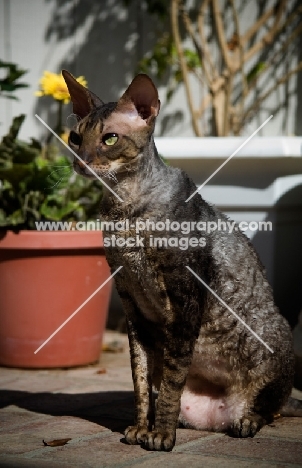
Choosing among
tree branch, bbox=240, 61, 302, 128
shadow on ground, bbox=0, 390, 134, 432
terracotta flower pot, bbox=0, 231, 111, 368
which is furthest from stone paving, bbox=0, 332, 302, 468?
tree branch, bbox=240, 61, 302, 128

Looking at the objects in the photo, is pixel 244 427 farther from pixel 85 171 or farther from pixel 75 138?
pixel 75 138

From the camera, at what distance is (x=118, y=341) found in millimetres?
4160

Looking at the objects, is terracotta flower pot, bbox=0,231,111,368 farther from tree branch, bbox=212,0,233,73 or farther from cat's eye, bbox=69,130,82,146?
tree branch, bbox=212,0,233,73

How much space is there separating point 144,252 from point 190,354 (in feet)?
1.18

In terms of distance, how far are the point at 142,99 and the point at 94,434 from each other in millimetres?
1139

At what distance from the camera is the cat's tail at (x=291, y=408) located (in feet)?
8.78

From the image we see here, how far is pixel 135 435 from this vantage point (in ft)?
7.74

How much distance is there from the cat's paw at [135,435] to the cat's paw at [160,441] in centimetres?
Result: 3

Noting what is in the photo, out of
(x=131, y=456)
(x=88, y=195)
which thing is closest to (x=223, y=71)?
(x=88, y=195)

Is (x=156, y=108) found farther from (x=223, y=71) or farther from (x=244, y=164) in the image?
(x=223, y=71)

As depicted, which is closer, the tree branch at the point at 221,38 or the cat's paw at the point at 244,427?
the cat's paw at the point at 244,427

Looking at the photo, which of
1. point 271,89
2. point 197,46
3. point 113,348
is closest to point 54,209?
point 113,348

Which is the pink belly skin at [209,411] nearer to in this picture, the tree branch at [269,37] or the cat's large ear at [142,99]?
the cat's large ear at [142,99]

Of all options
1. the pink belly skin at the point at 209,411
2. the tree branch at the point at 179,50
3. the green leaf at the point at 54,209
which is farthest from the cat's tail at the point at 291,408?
the tree branch at the point at 179,50
